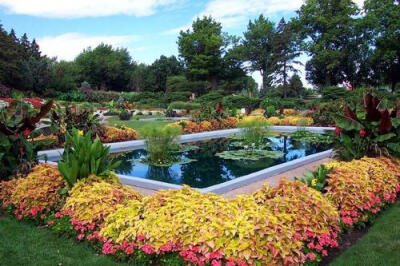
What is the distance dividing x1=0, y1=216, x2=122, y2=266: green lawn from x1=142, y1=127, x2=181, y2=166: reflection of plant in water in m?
4.34

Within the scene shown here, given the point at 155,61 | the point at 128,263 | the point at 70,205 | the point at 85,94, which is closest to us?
the point at 128,263

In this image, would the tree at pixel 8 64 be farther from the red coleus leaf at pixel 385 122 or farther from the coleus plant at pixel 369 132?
the red coleus leaf at pixel 385 122

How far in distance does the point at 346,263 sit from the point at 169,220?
173 centimetres

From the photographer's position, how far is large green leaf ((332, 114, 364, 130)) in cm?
678

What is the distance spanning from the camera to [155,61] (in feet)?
189

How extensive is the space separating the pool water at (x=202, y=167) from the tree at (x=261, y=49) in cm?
3642

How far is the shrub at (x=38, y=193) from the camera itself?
4762 millimetres

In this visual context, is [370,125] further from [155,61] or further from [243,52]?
[155,61]

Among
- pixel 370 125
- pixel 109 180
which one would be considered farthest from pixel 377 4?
pixel 109 180

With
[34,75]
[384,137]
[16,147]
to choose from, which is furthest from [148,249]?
[34,75]

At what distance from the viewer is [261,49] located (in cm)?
4716

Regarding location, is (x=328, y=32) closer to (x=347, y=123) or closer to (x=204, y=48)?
(x=204, y=48)

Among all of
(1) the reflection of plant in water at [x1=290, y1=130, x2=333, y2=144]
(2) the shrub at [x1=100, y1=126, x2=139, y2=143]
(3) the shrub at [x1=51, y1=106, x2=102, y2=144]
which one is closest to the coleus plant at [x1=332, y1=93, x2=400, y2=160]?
(1) the reflection of plant in water at [x1=290, y1=130, x2=333, y2=144]

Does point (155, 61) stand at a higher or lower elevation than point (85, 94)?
higher
